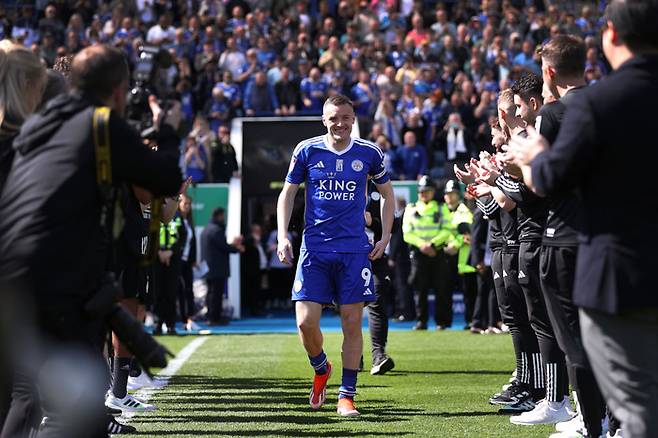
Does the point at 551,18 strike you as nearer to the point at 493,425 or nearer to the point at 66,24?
the point at 66,24

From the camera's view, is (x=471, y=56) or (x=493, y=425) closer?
(x=493, y=425)

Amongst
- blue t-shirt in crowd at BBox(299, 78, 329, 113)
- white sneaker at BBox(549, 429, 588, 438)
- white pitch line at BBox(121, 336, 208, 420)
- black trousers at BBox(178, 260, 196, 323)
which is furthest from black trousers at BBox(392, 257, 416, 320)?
white sneaker at BBox(549, 429, 588, 438)

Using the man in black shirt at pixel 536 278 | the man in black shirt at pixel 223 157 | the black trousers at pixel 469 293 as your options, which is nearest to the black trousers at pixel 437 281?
the black trousers at pixel 469 293

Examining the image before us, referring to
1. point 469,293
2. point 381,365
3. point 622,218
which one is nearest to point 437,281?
point 469,293

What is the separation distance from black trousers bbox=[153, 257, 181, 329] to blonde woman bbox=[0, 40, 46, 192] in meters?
13.5

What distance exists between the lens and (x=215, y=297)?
21.9 meters

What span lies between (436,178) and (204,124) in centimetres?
480

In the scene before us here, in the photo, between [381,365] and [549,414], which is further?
[381,365]

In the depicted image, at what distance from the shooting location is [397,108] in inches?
996

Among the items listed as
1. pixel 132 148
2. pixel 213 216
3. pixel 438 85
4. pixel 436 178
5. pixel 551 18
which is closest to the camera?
pixel 132 148

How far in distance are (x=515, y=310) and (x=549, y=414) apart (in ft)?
4.08

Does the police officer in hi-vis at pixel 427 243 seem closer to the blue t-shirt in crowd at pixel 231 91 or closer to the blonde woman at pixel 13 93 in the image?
the blue t-shirt in crowd at pixel 231 91

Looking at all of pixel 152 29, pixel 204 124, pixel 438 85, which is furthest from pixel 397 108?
pixel 152 29

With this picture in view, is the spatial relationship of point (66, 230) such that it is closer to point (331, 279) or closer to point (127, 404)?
point (331, 279)
